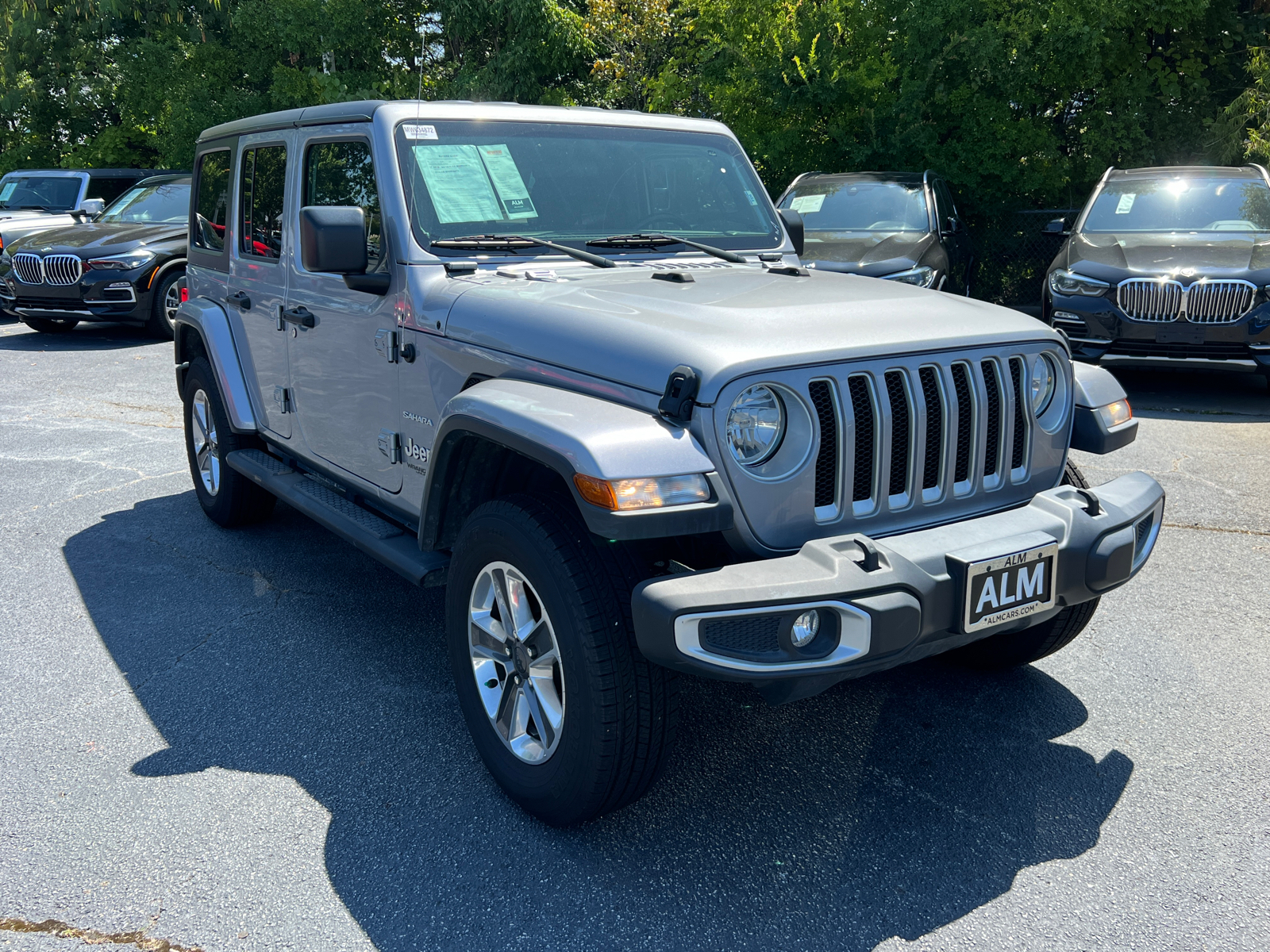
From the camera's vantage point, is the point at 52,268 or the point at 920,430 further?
the point at 52,268

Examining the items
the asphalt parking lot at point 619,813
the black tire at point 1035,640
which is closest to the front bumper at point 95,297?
the asphalt parking lot at point 619,813

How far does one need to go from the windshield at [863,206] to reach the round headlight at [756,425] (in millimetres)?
7822

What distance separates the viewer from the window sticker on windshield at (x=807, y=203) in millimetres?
10461

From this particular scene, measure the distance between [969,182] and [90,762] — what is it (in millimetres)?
11948

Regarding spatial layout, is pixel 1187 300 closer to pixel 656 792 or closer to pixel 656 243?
pixel 656 243

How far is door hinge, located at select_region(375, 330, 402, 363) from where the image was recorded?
3604mm

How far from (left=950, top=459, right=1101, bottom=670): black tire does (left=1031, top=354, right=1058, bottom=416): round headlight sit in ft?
0.80

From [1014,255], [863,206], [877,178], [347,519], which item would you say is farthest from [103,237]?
[1014,255]

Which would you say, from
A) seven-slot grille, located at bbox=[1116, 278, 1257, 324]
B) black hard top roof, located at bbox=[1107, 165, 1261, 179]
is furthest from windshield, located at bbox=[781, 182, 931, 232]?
seven-slot grille, located at bbox=[1116, 278, 1257, 324]

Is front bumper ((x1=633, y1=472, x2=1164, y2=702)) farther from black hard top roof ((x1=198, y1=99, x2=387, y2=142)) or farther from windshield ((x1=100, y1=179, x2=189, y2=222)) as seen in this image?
windshield ((x1=100, y1=179, x2=189, y2=222))

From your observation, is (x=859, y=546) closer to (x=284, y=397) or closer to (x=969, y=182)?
(x=284, y=397)

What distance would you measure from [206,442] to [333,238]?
8.25ft

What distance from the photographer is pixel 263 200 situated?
15.4 ft

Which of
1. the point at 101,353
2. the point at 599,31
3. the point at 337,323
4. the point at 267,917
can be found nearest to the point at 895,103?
the point at 599,31
